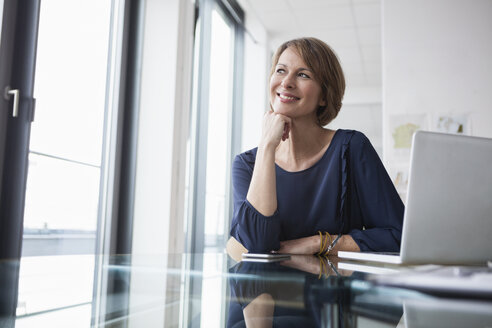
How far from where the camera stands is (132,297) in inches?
19.3

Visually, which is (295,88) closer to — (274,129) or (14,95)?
(274,129)

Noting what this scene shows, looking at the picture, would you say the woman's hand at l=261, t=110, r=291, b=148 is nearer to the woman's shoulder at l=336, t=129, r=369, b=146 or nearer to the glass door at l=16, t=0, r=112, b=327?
the woman's shoulder at l=336, t=129, r=369, b=146

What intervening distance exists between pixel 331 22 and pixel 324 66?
3.04 m

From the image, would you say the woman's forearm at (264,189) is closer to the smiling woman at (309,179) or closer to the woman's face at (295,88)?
the smiling woman at (309,179)

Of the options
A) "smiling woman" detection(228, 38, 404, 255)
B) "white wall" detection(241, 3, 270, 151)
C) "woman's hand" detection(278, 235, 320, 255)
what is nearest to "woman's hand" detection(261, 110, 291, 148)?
"smiling woman" detection(228, 38, 404, 255)

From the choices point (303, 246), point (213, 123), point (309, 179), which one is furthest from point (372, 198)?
point (213, 123)

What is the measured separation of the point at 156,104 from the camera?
2652 mm

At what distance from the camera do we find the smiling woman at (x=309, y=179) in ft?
4.29

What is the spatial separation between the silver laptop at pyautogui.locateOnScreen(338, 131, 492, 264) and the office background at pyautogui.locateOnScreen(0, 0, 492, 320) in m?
0.41

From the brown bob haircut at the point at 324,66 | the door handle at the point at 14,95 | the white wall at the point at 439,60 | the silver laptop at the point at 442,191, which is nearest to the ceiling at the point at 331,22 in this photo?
the white wall at the point at 439,60

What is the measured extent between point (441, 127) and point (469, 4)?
0.99 metres

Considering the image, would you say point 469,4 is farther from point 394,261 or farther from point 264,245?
point 394,261

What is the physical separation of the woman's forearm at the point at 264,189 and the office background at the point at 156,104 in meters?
0.41

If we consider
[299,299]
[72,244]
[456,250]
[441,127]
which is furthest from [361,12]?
[299,299]
